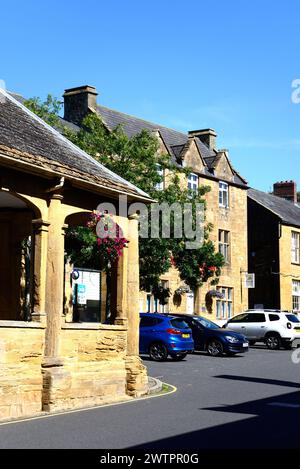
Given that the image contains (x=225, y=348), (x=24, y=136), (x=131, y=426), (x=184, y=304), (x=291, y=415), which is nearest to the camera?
(x=131, y=426)

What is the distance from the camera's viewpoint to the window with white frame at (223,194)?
1657 inches

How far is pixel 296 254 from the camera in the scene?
4731cm

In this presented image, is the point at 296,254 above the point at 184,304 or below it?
above

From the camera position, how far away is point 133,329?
14656mm

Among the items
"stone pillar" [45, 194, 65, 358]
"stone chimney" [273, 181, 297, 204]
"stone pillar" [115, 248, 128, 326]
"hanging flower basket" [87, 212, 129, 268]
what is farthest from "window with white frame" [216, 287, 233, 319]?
"stone pillar" [45, 194, 65, 358]

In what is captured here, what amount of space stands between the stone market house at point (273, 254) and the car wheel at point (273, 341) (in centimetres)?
1464

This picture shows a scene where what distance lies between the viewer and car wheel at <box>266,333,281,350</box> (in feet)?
98.6

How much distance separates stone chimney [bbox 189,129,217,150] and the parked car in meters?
21.8

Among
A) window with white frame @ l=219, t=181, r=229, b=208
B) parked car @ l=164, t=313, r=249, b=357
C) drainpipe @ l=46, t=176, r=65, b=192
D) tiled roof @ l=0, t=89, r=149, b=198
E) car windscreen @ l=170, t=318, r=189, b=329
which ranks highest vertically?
window with white frame @ l=219, t=181, r=229, b=208

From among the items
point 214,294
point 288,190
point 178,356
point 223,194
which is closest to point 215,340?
point 178,356

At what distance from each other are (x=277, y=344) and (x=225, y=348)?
5674 mm

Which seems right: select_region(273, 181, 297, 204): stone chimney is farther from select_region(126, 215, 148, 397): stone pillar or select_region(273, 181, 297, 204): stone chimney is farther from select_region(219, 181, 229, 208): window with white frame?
select_region(126, 215, 148, 397): stone pillar
